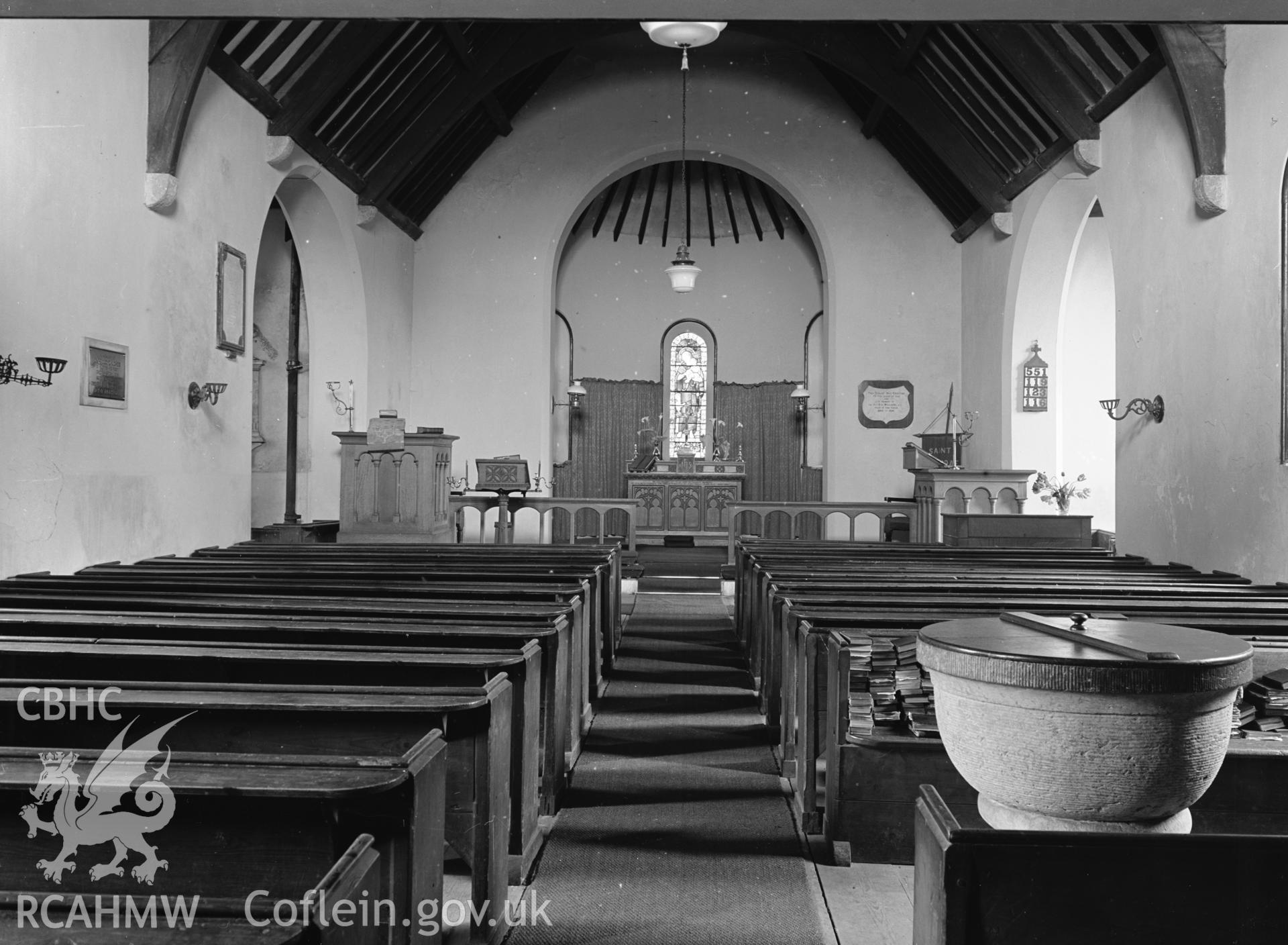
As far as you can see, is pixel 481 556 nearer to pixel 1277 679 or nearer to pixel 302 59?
pixel 1277 679

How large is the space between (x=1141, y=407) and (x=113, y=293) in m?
6.29

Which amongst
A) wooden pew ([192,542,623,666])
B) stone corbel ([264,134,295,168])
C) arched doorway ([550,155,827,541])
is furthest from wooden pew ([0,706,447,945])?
arched doorway ([550,155,827,541])

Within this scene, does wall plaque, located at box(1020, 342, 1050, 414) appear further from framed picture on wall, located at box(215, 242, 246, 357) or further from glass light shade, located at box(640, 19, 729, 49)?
framed picture on wall, located at box(215, 242, 246, 357)

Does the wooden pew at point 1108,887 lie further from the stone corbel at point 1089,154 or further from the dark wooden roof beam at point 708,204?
the dark wooden roof beam at point 708,204

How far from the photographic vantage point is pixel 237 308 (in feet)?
23.6

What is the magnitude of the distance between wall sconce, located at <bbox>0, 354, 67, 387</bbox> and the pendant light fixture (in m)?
3.24

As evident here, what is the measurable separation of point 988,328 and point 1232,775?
833cm

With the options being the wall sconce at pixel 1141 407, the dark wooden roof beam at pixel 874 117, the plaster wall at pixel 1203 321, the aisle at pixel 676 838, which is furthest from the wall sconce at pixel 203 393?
the dark wooden roof beam at pixel 874 117

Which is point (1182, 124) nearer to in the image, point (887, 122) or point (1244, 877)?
point (887, 122)

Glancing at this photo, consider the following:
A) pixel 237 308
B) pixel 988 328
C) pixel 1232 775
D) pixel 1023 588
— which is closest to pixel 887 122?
pixel 988 328

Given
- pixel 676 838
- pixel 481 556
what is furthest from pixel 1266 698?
pixel 481 556

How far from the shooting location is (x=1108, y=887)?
1234mm

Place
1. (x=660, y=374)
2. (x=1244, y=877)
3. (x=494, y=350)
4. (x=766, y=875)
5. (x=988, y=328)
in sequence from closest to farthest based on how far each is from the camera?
1. (x=1244, y=877)
2. (x=766, y=875)
3. (x=988, y=328)
4. (x=494, y=350)
5. (x=660, y=374)

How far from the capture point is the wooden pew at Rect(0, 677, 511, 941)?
4.51 feet
